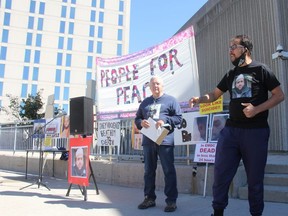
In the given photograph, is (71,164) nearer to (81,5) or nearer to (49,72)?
(49,72)

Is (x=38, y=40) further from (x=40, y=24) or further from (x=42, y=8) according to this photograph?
(x=42, y=8)

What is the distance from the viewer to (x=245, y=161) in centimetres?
347

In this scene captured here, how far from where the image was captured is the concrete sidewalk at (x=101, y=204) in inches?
190

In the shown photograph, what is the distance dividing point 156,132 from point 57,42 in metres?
57.6

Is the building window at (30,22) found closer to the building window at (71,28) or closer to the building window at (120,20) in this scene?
the building window at (71,28)

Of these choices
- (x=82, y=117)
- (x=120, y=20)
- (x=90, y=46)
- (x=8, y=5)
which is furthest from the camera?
(x=120, y=20)

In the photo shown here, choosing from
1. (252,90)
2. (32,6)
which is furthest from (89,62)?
(252,90)

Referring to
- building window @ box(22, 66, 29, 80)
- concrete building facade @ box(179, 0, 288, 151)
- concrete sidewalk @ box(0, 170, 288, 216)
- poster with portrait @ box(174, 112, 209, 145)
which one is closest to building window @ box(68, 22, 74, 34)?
building window @ box(22, 66, 29, 80)

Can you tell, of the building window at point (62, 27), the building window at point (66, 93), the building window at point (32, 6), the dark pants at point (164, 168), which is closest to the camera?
the dark pants at point (164, 168)

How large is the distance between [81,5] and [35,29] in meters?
9.68

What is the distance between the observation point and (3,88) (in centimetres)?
5362

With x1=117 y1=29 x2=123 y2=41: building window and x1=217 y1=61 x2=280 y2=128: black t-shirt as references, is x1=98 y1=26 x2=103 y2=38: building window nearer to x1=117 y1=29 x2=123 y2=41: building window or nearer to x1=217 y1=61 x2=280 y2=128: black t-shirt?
x1=117 y1=29 x2=123 y2=41: building window

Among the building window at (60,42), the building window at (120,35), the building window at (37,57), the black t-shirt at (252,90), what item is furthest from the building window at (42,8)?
the black t-shirt at (252,90)

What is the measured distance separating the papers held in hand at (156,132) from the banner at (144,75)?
6.26 ft
